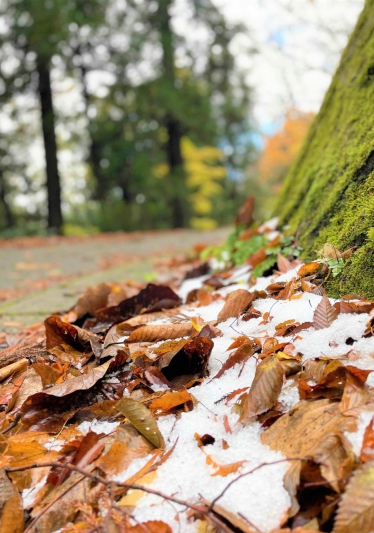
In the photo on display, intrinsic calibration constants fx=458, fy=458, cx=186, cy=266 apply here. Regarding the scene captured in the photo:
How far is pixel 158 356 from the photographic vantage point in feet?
4.79

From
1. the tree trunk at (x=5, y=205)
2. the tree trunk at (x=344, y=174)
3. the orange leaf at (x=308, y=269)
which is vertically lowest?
the tree trunk at (x=5, y=205)

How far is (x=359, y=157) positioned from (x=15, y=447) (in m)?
1.70

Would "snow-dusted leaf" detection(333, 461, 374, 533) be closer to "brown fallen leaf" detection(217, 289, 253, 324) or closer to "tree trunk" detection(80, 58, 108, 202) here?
"brown fallen leaf" detection(217, 289, 253, 324)

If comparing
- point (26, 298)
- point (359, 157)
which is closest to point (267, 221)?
point (359, 157)

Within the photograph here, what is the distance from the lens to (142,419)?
45.1 inches

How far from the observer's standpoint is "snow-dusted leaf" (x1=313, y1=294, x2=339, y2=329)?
1.36 metres

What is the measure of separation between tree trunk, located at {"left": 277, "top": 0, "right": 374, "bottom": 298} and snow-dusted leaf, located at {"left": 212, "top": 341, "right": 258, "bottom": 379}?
0.45 meters

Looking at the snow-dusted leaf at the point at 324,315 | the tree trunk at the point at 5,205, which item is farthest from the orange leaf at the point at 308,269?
the tree trunk at the point at 5,205

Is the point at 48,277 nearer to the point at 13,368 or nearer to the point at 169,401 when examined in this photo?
the point at 13,368

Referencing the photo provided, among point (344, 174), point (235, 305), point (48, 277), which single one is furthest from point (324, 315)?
point (48, 277)

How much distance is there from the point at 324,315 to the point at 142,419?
0.62 meters

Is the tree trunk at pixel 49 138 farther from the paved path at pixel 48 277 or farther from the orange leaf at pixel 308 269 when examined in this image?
the orange leaf at pixel 308 269

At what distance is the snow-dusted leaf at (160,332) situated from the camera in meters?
1.65

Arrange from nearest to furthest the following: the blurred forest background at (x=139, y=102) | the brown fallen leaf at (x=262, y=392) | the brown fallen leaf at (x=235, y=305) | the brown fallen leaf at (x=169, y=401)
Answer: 1. the brown fallen leaf at (x=262, y=392)
2. the brown fallen leaf at (x=169, y=401)
3. the brown fallen leaf at (x=235, y=305)
4. the blurred forest background at (x=139, y=102)
